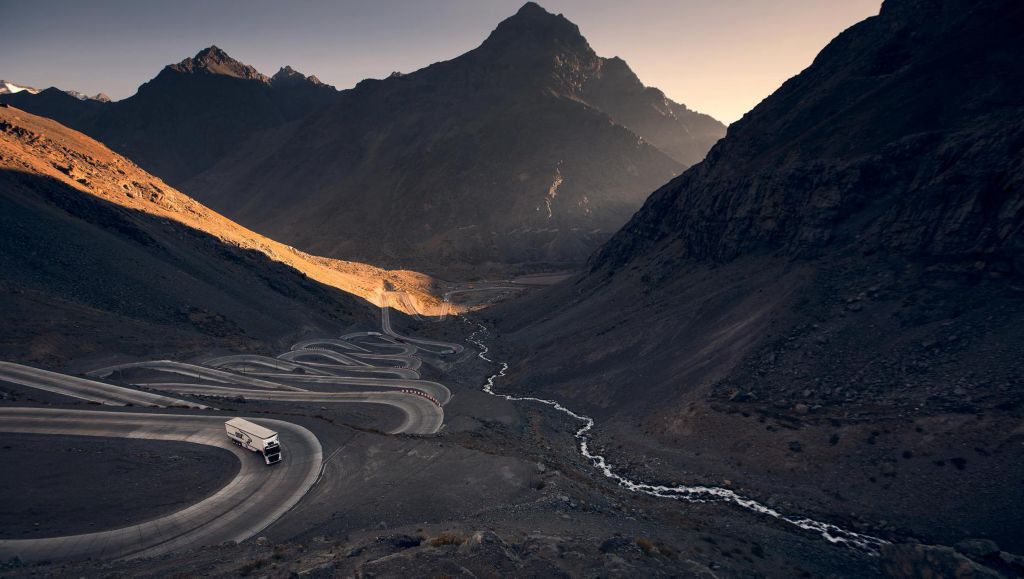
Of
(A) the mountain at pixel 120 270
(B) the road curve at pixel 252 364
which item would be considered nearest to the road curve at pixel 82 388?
(A) the mountain at pixel 120 270

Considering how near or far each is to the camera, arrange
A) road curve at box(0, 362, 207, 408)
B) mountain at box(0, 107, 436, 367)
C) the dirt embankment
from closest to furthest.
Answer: the dirt embankment
road curve at box(0, 362, 207, 408)
mountain at box(0, 107, 436, 367)

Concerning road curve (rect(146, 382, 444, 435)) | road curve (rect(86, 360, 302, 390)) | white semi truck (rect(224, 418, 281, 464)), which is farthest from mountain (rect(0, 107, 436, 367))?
white semi truck (rect(224, 418, 281, 464))

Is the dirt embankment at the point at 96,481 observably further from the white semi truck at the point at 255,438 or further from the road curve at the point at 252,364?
the road curve at the point at 252,364

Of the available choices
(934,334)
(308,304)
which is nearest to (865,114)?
(934,334)

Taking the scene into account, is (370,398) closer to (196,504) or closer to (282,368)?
(282,368)

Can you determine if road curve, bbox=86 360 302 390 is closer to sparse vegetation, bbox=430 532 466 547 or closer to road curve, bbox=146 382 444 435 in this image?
→ road curve, bbox=146 382 444 435

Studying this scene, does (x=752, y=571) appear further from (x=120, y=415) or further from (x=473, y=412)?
(x=120, y=415)
